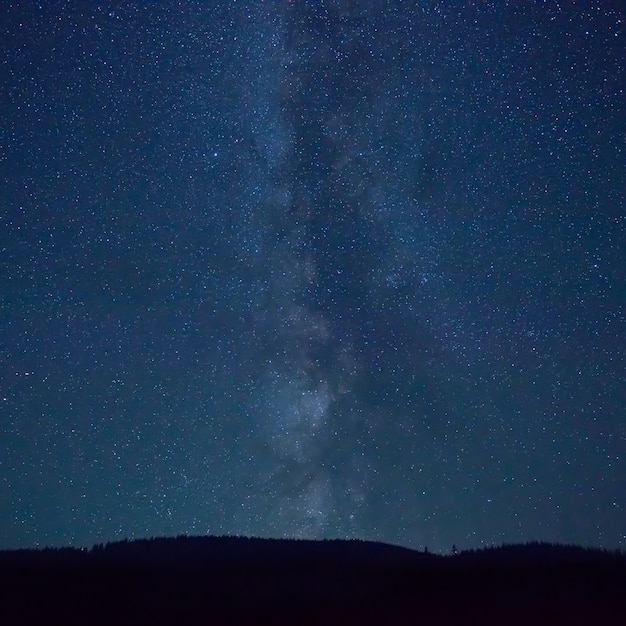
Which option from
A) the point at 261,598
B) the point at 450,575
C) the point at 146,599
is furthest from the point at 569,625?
the point at 146,599

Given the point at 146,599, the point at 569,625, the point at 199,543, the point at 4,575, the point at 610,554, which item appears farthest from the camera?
the point at 199,543

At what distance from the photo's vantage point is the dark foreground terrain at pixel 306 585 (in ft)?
34.8

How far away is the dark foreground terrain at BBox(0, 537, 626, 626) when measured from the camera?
1060cm

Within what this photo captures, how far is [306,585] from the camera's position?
11734 millimetres

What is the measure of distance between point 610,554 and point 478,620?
4.14 meters

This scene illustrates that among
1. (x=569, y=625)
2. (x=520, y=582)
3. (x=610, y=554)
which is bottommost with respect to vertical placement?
(x=569, y=625)

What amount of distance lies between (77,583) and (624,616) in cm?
838

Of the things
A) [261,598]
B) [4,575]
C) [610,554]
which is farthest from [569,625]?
[4,575]

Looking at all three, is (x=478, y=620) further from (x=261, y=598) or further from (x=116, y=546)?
(x=116, y=546)

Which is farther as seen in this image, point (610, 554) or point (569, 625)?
point (610, 554)

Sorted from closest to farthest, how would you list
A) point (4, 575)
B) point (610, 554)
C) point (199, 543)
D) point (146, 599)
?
point (146, 599) → point (4, 575) → point (610, 554) → point (199, 543)

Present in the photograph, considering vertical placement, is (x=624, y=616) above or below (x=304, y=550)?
below

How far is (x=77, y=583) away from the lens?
456 inches

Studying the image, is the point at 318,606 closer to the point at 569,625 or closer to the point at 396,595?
the point at 396,595
